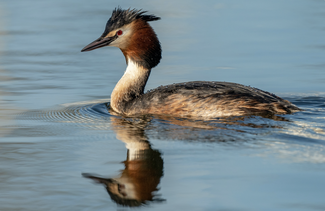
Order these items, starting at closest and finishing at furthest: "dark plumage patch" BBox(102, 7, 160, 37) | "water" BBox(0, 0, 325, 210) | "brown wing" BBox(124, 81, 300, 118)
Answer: "water" BBox(0, 0, 325, 210) < "brown wing" BBox(124, 81, 300, 118) < "dark plumage patch" BBox(102, 7, 160, 37)

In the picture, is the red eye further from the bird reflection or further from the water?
the bird reflection

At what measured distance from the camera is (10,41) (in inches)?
524

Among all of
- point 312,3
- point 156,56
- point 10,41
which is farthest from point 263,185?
point 312,3

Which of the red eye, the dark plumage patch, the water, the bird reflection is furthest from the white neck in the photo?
the bird reflection

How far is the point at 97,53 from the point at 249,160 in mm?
8201

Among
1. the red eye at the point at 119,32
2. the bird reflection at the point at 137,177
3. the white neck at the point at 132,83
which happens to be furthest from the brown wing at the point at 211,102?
the red eye at the point at 119,32

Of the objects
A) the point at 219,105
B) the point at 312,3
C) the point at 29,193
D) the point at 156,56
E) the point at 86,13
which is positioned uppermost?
the point at 312,3

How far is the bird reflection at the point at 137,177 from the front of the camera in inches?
179

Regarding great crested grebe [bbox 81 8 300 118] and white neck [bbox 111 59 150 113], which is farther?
white neck [bbox 111 59 150 113]

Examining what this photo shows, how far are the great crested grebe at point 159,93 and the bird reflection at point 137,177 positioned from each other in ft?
3.85

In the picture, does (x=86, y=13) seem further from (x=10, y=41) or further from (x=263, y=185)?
(x=263, y=185)

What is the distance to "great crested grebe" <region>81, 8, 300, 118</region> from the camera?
23.4 feet

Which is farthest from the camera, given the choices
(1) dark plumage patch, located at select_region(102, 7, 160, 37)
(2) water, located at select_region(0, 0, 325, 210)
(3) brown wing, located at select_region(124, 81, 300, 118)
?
(1) dark plumage patch, located at select_region(102, 7, 160, 37)

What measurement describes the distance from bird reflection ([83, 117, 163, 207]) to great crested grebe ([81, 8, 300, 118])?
3.85ft
